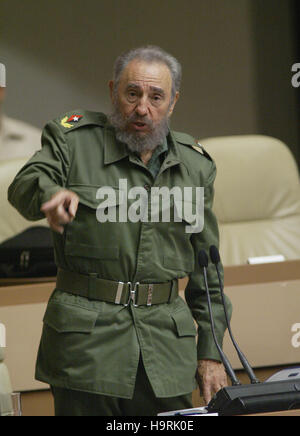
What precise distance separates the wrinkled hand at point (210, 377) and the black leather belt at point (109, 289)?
17 centimetres

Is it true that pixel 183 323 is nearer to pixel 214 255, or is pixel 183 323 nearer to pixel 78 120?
pixel 214 255

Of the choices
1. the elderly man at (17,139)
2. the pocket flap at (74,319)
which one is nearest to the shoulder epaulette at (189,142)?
the pocket flap at (74,319)

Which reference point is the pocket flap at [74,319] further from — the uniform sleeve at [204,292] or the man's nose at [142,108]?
the man's nose at [142,108]

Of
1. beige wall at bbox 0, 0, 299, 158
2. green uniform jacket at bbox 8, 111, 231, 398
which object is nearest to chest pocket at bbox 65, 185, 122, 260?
green uniform jacket at bbox 8, 111, 231, 398

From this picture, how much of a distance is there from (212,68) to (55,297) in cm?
256

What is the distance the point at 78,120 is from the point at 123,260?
0.93 feet

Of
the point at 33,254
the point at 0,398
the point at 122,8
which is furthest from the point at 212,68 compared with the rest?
the point at 0,398

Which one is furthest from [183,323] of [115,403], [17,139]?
[17,139]

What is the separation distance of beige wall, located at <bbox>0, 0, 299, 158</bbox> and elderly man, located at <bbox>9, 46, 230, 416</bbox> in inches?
85.2

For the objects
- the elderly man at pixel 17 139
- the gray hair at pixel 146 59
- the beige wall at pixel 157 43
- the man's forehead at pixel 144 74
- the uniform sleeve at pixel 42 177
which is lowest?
the uniform sleeve at pixel 42 177

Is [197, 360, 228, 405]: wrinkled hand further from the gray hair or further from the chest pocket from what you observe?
the gray hair

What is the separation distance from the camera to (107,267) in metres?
1.54

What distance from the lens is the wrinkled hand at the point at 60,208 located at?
1302mm

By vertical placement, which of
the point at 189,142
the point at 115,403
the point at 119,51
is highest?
the point at 119,51
